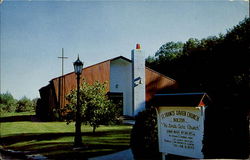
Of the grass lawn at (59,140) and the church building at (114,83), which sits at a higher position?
the church building at (114,83)

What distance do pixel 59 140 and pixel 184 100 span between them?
748cm

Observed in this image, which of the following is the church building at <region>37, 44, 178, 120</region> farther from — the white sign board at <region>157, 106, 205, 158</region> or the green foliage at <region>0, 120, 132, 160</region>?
the white sign board at <region>157, 106, 205, 158</region>

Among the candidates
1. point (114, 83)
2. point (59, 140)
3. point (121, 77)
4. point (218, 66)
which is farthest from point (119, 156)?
point (218, 66)

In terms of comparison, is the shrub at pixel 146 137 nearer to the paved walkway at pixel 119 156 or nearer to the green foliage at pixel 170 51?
the paved walkway at pixel 119 156

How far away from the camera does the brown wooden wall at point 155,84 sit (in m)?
22.6

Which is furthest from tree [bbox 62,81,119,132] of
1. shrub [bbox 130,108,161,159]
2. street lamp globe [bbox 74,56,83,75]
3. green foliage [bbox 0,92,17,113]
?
shrub [bbox 130,108,161,159]

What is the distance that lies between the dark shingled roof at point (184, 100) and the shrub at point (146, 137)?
1.83 feet

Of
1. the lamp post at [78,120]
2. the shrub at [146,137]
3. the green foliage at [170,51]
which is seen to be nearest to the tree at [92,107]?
the lamp post at [78,120]

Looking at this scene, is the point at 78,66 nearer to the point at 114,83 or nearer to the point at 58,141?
the point at 58,141

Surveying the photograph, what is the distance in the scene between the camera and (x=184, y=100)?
255 inches

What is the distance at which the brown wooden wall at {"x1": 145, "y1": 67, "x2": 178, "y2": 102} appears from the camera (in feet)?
74.0

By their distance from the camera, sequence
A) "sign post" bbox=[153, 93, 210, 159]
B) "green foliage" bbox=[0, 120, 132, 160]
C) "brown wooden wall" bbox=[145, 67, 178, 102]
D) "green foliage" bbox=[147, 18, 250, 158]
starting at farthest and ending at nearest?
"brown wooden wall" bbox=[145, 67, 178, 102], "green foliage" bbox=[147, 18, 250, 158], "green foliage" bbox=[0, 120, 132, 160], "sign post" bbox=[153, 93, 210, 159]

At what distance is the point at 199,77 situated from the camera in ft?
90.3

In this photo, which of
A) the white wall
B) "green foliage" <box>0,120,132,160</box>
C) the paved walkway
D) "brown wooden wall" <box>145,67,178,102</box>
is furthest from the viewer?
"brown wooden wall" <box>145,67,178,102</box>
